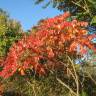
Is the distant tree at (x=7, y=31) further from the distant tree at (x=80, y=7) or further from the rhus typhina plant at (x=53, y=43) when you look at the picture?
the rhus typhina plant at (x=53, y=43)

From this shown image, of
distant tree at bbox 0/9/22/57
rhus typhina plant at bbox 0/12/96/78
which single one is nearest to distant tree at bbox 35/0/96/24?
distant tree at bbox 0/9/22/57

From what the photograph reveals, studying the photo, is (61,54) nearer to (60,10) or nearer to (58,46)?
(58,46)

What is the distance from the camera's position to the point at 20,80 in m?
17.2

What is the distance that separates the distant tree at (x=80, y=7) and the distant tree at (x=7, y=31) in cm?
195

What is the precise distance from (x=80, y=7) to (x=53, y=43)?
366 inches

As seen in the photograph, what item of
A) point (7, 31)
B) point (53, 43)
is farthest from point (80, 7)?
point (53, 43)

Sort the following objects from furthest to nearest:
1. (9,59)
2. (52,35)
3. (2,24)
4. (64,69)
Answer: (2,24), (64,69), (9,59), (52,35)

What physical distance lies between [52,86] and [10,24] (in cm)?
490

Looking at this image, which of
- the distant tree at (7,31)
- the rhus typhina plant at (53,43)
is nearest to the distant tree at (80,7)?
the distant tree at (7,31)

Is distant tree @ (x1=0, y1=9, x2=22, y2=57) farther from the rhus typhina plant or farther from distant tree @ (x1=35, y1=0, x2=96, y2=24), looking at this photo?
the rhus typhina plant

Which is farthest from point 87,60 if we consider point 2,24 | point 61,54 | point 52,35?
point 2,24

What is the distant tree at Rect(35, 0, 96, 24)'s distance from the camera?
17.8 metres

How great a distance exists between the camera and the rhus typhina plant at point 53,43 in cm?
1054

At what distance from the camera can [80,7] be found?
19562 mm
